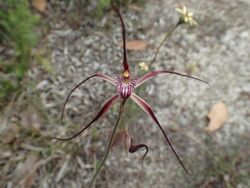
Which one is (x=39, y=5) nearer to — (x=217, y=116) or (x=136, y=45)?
(x=136, y=45)

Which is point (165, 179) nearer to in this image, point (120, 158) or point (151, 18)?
point (120, 158)

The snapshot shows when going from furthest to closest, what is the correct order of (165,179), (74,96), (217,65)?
(217,65), (74,96), (165,179)

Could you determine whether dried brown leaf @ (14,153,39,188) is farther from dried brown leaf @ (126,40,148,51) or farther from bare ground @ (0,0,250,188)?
dried brown leaf @ (126,40,148,51)

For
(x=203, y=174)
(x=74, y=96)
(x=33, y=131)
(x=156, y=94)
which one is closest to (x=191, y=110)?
(x=156, y=94)

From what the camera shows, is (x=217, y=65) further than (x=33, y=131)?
Yes

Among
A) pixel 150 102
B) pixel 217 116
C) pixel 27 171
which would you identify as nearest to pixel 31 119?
pixel 27 171

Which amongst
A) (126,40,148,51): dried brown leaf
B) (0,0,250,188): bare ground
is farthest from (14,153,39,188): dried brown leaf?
(126,40,148,51): dried brown leaf
